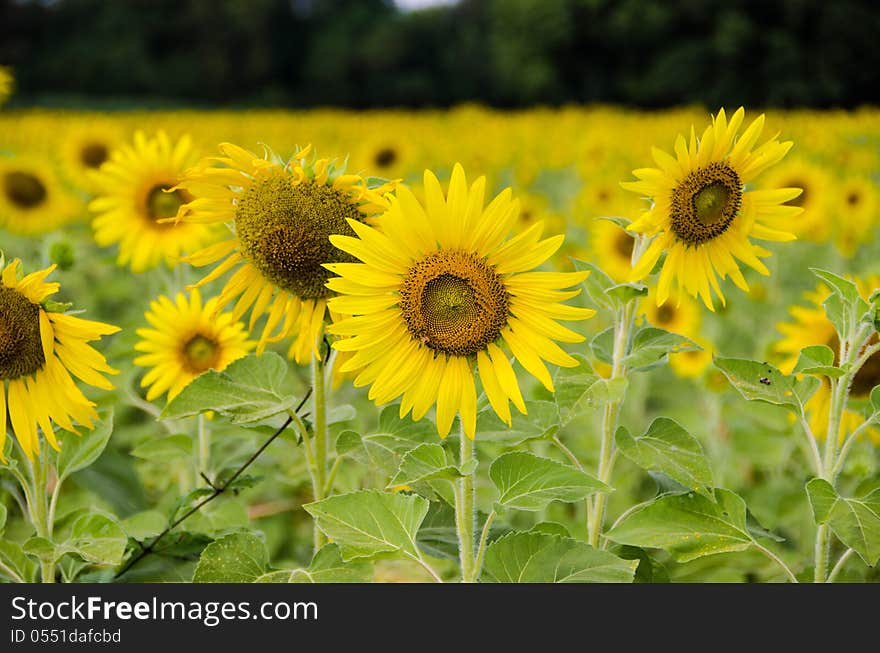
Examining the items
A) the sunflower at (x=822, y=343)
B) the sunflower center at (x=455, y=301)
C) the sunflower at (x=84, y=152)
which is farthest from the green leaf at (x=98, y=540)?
the sunflower at (x=84, y=152)

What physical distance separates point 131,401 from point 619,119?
28.2ft

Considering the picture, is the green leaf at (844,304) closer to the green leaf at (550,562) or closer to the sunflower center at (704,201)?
the sunflower center at (704,201)

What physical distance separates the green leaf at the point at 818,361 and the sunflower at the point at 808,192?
2.44 meters

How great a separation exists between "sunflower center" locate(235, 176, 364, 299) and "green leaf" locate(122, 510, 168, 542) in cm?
50

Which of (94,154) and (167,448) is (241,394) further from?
(94,154)

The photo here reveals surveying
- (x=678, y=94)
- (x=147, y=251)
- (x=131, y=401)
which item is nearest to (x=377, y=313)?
(x=131, y=401)

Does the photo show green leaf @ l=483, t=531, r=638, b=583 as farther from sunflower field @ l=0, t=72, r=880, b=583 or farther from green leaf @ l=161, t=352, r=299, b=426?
green leaf @ l=161, t=352, r=299, b=426

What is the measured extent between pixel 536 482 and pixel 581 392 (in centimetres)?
13

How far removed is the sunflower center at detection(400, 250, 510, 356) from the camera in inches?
38.4

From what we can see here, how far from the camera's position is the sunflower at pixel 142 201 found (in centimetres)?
223

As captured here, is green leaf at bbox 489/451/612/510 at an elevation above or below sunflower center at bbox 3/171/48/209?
below

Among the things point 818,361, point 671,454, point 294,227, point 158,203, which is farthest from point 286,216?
point 158,203

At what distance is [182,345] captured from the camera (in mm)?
1684

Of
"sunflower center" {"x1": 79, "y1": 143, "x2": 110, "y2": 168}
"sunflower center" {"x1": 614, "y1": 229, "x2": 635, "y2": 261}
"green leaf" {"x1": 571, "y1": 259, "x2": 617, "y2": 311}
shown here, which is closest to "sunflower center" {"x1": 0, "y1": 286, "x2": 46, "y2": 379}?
"green leaf" {"x1": 571, "y1": 259, "x2": 617, "y2": 311}
